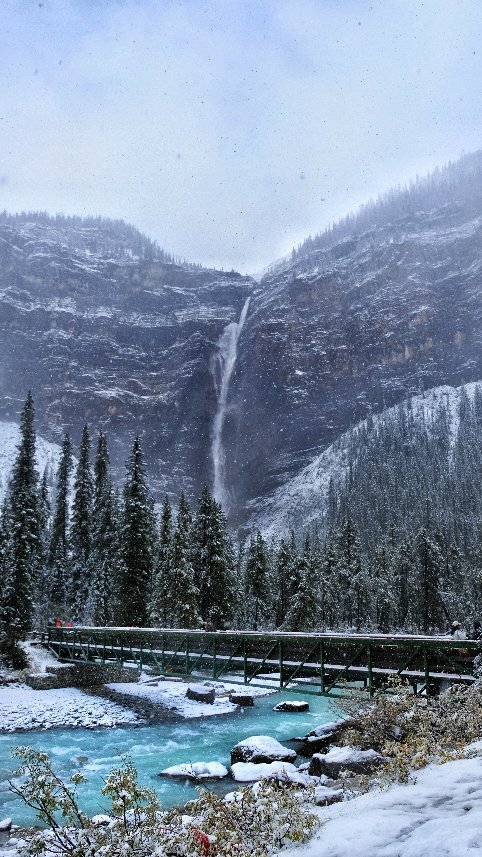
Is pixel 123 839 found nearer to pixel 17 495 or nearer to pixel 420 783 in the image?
pixel 420 783

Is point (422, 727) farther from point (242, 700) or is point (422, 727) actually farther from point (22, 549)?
point (22, 549)

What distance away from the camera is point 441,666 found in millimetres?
16453

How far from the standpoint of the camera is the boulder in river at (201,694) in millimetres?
31734

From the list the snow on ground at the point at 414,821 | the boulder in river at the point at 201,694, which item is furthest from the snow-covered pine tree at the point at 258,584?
the snow on ground at the point at 414,821

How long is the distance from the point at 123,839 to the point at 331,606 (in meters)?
67.6

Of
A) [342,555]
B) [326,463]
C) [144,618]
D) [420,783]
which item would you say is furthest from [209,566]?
[326,463]

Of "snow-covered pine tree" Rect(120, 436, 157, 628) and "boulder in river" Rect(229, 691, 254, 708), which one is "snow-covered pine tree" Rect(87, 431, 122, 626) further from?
"boulder in river" Rect(229, 691, 254, 708)

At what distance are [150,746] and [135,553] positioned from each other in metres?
22.1

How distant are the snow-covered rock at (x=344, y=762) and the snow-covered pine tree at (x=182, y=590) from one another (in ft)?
89.1

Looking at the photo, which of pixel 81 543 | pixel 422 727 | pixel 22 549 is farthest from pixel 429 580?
pixel 422 727

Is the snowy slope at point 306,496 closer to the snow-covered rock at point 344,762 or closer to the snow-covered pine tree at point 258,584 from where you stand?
the snow-covered pine tree at point 258,584

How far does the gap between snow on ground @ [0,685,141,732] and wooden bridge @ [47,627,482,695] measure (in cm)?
255

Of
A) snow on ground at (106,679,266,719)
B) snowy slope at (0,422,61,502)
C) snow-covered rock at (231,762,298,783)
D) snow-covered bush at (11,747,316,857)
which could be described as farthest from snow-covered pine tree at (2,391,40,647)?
snowy slope at (0,422,61,502)

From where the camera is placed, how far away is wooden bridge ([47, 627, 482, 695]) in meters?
16.2
